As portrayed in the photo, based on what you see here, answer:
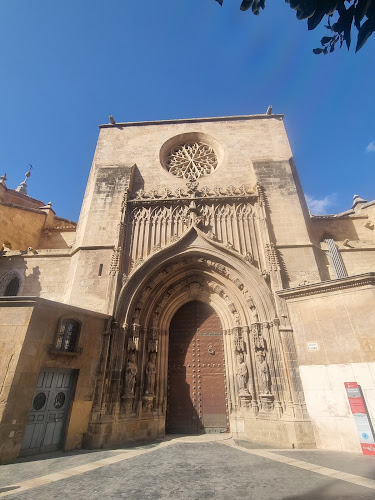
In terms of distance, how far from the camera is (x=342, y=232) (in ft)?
39.4

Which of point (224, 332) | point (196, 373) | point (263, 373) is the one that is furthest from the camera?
point (224, 332)

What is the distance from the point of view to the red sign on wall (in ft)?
17.3

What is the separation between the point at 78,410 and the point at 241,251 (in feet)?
21.5

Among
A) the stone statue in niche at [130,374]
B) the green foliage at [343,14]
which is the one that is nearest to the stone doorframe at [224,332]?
the stone statue in niche at [130,374]

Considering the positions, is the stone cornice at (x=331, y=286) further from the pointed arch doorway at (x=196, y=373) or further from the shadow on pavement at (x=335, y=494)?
the shadow on pavement at (x=335, y=494)

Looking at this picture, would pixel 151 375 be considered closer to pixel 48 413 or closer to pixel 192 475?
pixel 48 413

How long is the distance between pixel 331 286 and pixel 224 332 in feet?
11.9

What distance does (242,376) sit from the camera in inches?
292

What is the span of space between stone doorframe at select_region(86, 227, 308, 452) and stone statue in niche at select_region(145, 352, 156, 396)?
18mm

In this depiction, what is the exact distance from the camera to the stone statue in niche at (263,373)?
273 inches

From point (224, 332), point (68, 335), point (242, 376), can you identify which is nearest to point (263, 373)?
point (242, 376)

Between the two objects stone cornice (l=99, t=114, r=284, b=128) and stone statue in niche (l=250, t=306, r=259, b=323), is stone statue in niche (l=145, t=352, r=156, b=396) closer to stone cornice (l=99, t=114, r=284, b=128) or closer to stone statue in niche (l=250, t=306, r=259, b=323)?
stone statue in niche (l=250, t=306, r=259, b=323)

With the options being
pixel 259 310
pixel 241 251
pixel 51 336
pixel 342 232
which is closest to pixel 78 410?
pixel 51 336

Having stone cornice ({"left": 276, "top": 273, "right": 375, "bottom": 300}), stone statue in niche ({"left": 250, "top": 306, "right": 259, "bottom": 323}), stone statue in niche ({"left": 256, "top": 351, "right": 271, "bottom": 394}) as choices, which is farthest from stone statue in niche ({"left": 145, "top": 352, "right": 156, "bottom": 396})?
stone cornice ({"left": 276, "top": 273, "right": 375, "bottom": 300})
